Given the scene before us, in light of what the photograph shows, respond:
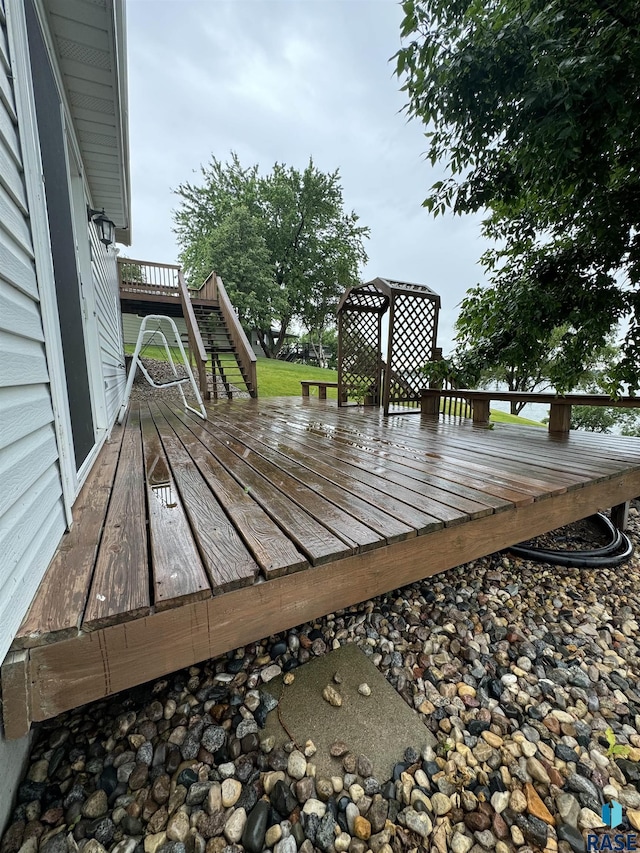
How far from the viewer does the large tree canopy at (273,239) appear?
15.0 meters

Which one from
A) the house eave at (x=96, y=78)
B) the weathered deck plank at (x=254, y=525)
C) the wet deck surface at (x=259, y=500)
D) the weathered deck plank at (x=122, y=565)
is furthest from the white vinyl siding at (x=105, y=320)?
the weathered deck plank at (x=122, y=565)

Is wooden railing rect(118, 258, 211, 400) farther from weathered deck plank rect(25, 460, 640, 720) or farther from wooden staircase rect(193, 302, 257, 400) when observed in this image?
weathered deck plank rect(25, 460, 640, 720)

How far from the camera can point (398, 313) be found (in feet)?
17.0

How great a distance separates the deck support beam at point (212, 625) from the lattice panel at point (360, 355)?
4699mm

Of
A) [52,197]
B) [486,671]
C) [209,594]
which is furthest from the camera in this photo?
[52,197]

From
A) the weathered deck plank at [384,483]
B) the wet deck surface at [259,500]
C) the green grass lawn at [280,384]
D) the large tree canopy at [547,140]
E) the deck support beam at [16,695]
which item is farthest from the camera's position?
the green grass lawn at [280,384]

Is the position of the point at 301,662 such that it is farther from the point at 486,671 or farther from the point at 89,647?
the point at 89,647

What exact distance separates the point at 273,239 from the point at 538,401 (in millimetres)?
18680

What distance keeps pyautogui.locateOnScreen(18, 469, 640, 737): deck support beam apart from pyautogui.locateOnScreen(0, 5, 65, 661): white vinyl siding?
162mm

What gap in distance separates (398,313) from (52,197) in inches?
166

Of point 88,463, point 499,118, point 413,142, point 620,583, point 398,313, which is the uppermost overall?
point 413,142

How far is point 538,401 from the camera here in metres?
3.40

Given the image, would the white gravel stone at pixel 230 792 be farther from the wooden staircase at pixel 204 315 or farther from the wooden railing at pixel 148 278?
the wooden railing at pixel 148 278

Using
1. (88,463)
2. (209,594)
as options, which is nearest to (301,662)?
(209,594)
